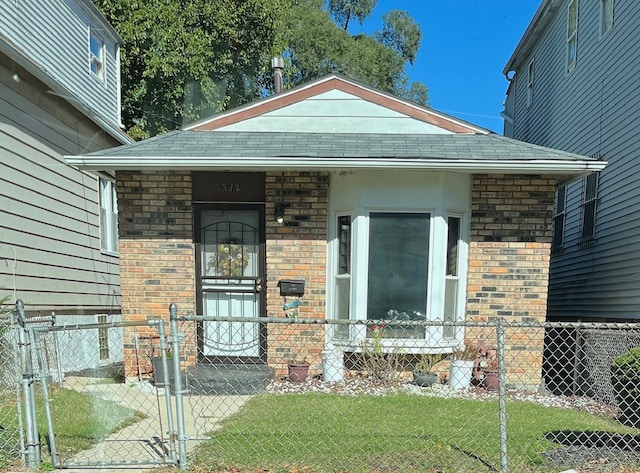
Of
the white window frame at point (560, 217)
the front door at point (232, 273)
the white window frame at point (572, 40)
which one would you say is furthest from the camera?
the white window frame at point (560, 217)

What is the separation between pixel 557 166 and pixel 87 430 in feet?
19.0

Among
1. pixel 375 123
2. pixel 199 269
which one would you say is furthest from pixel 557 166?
pixel 199 269

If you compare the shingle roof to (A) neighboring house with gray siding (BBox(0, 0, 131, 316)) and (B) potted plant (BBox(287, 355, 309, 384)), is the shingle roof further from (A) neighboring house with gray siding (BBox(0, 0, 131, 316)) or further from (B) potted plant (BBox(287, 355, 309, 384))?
(B) potted plant (BBox(287, 355, 309, 384))

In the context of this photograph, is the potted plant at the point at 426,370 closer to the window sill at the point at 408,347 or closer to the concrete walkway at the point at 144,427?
the window sill at the point at 408,347

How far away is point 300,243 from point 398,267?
134 centimetres

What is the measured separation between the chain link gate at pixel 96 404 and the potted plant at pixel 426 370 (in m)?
2.95

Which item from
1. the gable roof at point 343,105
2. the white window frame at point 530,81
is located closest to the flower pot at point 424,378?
the gable roof at point 343,105

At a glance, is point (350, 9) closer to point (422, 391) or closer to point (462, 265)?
point (462, 265)

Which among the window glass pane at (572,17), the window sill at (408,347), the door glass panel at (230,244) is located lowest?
the window sill at (408,347)

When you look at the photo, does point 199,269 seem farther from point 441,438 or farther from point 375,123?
point 441,438

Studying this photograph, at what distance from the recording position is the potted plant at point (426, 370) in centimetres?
566

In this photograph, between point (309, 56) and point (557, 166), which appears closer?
point (557, 166)

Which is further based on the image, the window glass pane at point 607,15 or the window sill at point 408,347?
the window glass pane at point 607,15

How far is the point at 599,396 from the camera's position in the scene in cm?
574
